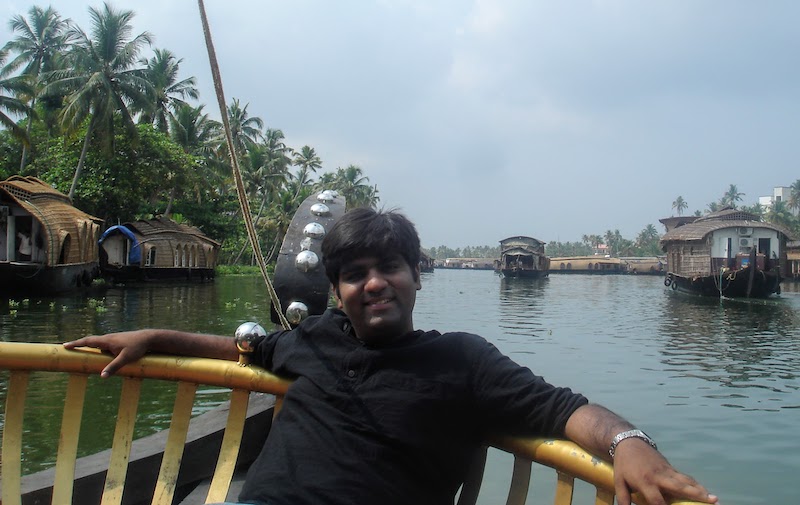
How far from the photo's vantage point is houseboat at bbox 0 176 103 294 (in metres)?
16.3

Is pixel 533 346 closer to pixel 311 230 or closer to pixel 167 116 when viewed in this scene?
pixel 311 230

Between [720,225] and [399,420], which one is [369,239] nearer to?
[399,420]

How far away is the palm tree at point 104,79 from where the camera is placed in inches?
855

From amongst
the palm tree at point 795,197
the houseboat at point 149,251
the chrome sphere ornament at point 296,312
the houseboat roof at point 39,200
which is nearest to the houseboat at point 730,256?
the houseboat at point 149,251

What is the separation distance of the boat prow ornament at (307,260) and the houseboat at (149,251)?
22383 millimetres

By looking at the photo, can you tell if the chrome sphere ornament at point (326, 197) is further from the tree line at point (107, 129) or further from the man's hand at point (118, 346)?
the tree line at point (107, 129)

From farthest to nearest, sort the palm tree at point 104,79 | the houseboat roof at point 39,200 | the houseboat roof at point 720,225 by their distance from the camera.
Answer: the houseboat roof at point 720,225
the palm tree at point 104,79
the houseboat roof at point 39,200

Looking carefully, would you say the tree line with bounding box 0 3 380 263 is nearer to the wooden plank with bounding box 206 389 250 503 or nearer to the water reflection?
the water reflection

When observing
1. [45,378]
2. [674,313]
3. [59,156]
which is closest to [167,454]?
[45,378]

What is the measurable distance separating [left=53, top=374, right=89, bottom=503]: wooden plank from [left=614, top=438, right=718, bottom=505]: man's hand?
1.46 meters

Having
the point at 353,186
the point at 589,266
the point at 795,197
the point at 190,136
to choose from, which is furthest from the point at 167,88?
the point at 795,197

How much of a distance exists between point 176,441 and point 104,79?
22803mm

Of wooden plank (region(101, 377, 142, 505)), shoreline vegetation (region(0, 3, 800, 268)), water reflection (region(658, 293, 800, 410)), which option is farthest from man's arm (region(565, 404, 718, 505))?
shoreline vegetation (region(0, 3, 800, 268))

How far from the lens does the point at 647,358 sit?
32.6 ft
